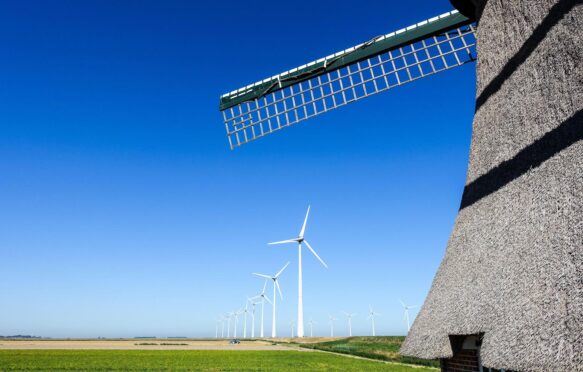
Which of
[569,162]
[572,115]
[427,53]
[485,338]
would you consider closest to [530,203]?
[569,162]

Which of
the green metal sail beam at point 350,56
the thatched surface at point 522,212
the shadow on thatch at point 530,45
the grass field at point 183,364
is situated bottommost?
the grass field at point 183,364

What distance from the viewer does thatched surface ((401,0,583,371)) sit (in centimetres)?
548

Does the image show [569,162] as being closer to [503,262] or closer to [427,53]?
[503,262]

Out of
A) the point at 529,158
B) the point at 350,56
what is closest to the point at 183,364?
the point at 350,56

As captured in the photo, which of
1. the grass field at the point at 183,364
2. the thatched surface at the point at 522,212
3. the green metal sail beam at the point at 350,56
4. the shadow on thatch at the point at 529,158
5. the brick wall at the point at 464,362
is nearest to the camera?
the thatched surface at the point at 522,212

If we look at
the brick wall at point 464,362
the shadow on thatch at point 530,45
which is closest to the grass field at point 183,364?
the brick wall at point 464,362

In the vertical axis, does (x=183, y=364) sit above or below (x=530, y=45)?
below

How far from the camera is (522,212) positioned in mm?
6930

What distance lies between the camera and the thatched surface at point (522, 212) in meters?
5.48

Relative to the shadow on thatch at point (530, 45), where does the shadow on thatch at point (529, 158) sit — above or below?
below

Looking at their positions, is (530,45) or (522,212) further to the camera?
(530,45)

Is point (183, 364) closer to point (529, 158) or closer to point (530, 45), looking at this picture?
point (529, 158)

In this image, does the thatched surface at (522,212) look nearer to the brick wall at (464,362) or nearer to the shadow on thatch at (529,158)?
the shadow on thatch at (529,158)

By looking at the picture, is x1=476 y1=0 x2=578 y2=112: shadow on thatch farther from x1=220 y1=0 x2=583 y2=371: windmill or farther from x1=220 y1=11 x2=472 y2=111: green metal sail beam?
x1=220 y1=11 x2=472 y2=111: green metal sail beam
